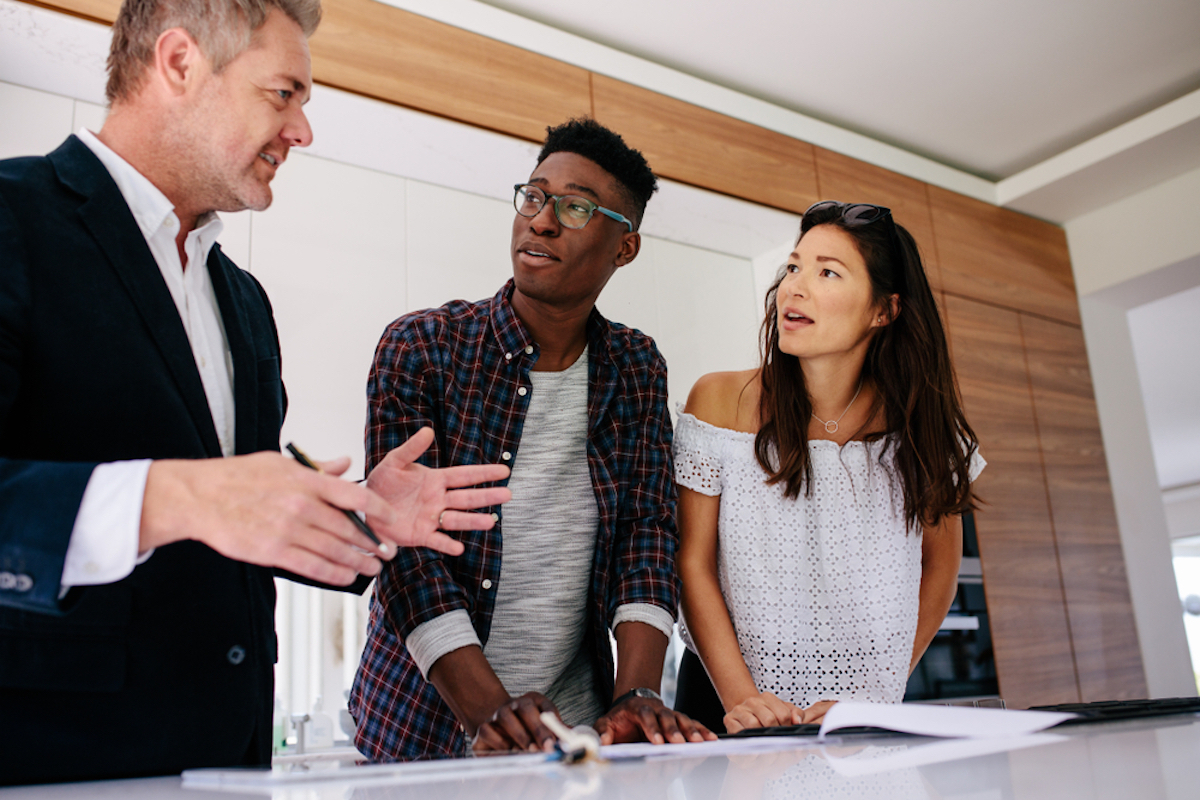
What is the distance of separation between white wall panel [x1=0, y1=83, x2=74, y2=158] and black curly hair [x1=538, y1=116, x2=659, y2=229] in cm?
139

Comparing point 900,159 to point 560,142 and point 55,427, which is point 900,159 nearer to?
point 560,142

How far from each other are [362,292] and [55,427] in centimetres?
193

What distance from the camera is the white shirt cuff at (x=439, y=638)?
1204 mm

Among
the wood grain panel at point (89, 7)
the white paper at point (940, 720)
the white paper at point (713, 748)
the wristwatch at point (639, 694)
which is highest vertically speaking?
the wood grain panel at point (89, 7)

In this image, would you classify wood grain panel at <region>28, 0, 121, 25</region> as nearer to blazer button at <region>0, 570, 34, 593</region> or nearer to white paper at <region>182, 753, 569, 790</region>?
blazer button at <region>0, 570, 34, 593</region>

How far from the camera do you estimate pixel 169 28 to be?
109cm

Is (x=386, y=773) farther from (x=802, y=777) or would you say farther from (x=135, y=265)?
(x=135, y=265)

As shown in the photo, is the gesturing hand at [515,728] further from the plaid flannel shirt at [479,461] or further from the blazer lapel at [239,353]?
the blazer lapel at [239,353]

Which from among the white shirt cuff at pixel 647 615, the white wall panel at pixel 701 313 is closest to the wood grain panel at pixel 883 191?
the white wall panel at pixel 701 313

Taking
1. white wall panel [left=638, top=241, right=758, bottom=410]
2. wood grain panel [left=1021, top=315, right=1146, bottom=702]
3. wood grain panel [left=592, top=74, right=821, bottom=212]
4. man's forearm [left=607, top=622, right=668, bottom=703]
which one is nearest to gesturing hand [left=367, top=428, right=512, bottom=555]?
man's forearm [left=607, top=622, right=668, bottom=703]

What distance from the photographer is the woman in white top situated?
1.54 meters

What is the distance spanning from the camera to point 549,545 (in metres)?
1.46

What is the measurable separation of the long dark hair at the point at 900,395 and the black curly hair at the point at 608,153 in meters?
0.35

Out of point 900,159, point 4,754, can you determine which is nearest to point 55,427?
point 4,754
